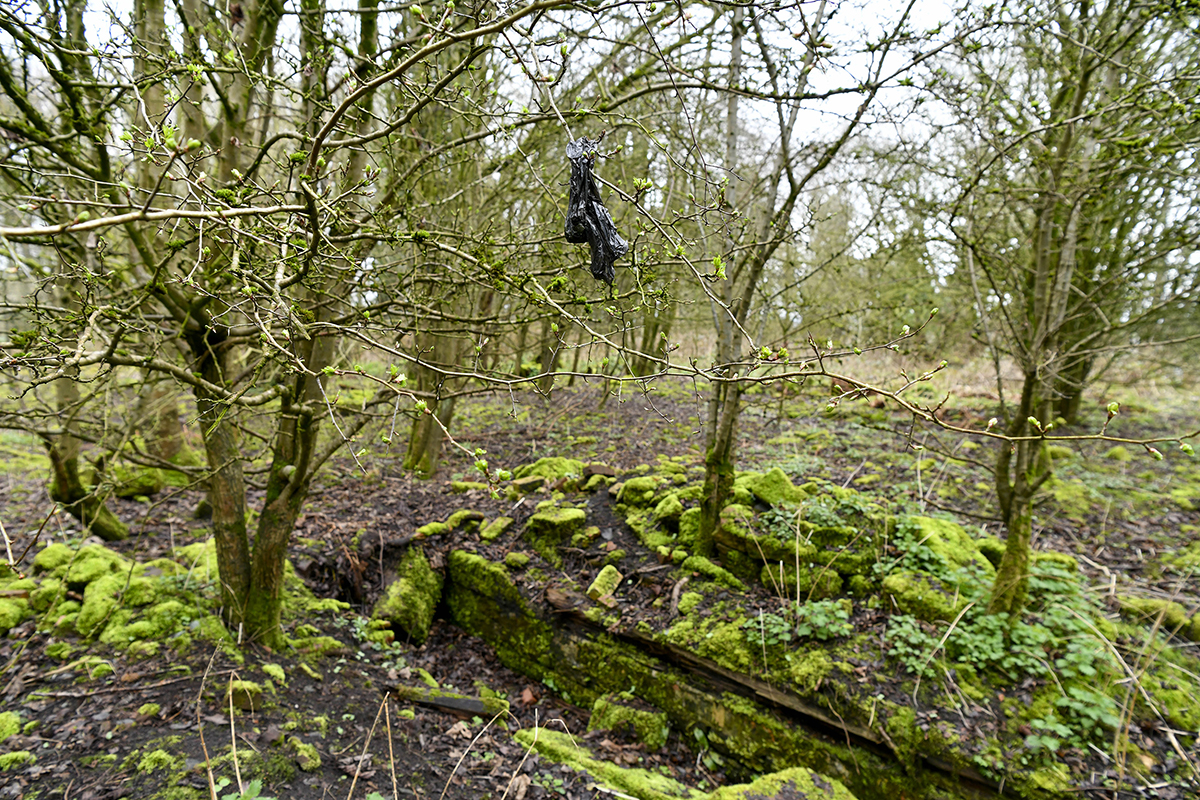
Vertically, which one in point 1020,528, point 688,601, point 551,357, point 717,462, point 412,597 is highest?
point 551,357

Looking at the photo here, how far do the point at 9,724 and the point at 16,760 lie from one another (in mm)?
335

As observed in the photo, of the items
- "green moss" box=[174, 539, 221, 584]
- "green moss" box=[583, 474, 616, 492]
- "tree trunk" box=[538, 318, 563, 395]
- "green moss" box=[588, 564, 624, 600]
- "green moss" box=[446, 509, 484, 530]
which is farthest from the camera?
"green moss" box=[583, 474, 616, 492]

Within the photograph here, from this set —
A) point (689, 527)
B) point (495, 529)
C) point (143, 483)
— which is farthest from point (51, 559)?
point (689, 527)

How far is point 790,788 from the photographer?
315cm

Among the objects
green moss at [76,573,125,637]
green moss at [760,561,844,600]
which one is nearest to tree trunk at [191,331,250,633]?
green moss at [76,573,125,637]

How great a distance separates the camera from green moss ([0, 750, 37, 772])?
2.65 m

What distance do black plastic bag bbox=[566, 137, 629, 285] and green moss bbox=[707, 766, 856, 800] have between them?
2.92 metres

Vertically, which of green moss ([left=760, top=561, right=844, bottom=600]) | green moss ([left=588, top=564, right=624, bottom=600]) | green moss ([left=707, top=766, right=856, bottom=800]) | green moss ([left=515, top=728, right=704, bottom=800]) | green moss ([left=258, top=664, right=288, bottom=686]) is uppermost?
green moss ([left=760, top=561, right=844, bottom=600])

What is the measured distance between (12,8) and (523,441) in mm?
6740

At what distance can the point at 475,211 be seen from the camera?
20.2 ft

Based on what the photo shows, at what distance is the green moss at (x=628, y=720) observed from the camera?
13.6 ft

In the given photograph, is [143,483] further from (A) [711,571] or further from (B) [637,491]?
(A) [711,571]

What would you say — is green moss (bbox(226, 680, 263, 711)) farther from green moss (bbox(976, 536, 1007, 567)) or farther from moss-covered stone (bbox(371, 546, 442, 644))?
green moss (bbox(976, 536, 1007, 567))

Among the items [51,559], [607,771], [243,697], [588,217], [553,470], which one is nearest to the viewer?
[588,217]
